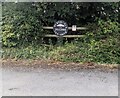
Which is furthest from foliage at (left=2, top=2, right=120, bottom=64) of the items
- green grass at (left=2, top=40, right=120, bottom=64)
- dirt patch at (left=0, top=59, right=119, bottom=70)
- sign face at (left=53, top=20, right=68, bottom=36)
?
dirt patch at (left=0, top=59, right=119, bottom=70)

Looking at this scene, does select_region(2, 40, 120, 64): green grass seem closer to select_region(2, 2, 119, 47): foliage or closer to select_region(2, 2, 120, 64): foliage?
select_region(2, 2, 120, 64): foliage

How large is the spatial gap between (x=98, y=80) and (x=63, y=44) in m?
3.50

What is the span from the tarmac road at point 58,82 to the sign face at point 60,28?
244 cm

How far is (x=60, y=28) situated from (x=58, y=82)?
11.9 feet

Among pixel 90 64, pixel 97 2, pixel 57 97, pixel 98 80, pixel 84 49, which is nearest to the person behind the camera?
pixel 57 97

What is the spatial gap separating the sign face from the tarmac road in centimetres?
244

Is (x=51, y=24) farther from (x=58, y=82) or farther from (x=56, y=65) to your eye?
(x=58, y=82)

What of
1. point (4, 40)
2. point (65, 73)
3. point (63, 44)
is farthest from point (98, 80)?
point (4, 40)

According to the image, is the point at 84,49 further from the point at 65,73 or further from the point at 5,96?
the point at 5,96

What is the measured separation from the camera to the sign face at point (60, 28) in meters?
9.94

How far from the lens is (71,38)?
10.3m

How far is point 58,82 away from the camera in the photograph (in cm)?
671

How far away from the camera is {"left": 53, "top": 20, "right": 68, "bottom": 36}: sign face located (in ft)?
32.6

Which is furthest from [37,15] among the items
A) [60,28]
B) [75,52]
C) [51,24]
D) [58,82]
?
[58,82]
